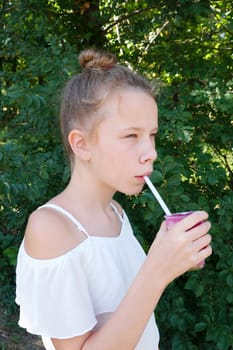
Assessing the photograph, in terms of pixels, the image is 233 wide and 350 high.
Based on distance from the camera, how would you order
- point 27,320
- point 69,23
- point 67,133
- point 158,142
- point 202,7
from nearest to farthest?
point 27,320
point 67,133
point 158,142
point 202,7
point 69,23

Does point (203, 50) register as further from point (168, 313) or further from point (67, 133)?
point (67, 133)

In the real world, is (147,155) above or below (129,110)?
below

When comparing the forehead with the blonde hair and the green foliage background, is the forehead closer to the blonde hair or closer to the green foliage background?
the blonde hair

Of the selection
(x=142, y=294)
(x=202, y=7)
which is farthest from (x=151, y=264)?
(x=202, y=7)

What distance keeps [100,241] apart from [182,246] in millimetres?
313

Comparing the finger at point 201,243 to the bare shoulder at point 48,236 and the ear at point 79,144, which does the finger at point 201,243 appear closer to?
the bare shoulder at point 48,236

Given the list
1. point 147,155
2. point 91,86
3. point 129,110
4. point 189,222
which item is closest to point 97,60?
point 91,86

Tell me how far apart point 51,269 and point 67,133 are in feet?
1.54

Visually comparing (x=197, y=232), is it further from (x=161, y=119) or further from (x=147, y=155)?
(x=161, y=119)

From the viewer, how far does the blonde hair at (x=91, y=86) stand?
138 cm

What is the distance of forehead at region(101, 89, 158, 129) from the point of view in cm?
131

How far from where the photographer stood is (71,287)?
3.92ft

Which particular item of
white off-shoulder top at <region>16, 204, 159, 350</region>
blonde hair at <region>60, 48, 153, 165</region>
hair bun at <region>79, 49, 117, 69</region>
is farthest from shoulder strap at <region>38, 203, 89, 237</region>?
hair bun at <region>79, 49, 117, 69</region>

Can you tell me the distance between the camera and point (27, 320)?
4.13ft
